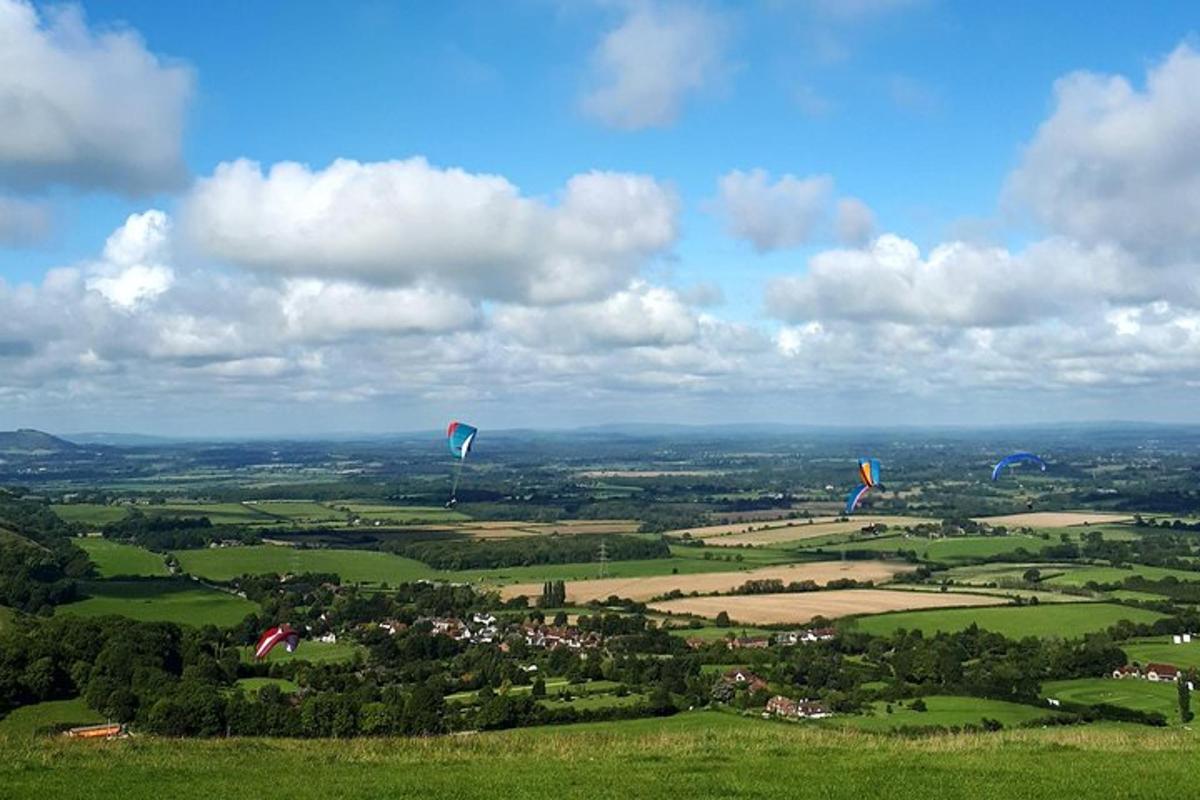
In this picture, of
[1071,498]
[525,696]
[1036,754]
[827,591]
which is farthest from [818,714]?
[1071,498]

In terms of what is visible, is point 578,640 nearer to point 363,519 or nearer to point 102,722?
point 102,722

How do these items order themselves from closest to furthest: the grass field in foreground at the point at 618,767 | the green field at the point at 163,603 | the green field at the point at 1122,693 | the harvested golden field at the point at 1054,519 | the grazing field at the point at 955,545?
the grass field in foreground at the point at 618,767 → the green field at the point at 1122,693 → the green field at the point at 163,603 → the grazing field at the point at 955,545 → the harvested golden field at the point at 1054,519

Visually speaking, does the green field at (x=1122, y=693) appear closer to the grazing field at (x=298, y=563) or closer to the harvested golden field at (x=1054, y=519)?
the grazing field at (x=298, y=563)

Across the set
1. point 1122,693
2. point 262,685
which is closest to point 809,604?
point 1122,693

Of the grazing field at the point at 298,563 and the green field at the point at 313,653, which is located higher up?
the green field at the point at 313,653

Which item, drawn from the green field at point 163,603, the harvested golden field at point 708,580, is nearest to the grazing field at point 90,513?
the green field at point 163,603

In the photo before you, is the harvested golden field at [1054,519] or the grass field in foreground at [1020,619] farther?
the harvested golden field at [1054,519]
